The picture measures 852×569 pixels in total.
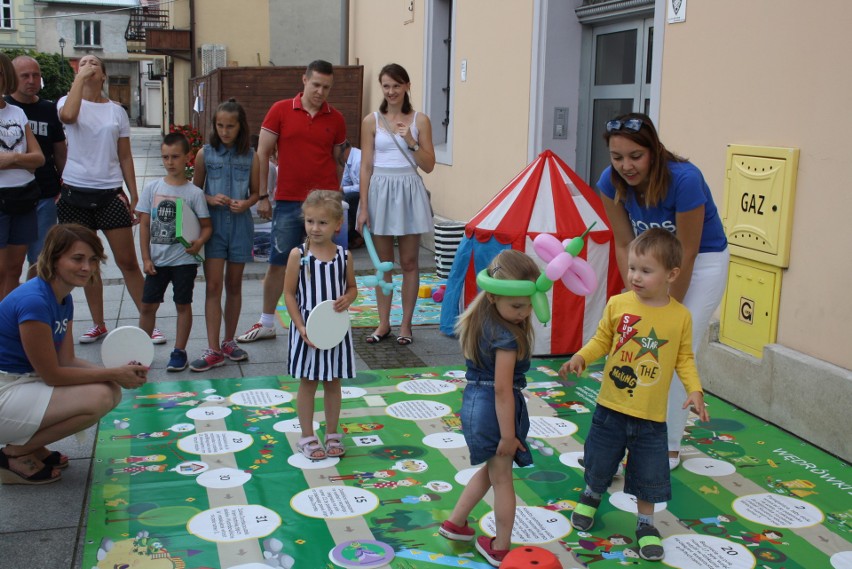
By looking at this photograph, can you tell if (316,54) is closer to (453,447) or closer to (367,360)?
(367,360)

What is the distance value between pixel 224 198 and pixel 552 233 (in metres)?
2.07

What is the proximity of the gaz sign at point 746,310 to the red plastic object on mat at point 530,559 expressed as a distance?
249cm

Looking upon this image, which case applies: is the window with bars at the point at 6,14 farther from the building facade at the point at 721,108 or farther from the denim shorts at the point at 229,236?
the denim shorts at the point at 229,236

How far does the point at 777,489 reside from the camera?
152 inches

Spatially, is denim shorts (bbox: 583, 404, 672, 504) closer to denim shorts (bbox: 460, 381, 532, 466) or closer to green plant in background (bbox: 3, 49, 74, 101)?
denim shorts (bbox: 460, 381, 532, 466)

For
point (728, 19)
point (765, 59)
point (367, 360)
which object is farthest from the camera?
point (367, 360)

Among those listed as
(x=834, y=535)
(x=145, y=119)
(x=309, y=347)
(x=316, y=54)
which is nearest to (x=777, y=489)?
(x=834, y=535)

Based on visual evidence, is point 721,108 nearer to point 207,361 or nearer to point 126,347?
point 207,361

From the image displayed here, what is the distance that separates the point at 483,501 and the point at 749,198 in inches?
94.3

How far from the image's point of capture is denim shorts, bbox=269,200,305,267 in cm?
598

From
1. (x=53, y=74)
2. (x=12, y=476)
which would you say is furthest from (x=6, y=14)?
(x=12, y=476)

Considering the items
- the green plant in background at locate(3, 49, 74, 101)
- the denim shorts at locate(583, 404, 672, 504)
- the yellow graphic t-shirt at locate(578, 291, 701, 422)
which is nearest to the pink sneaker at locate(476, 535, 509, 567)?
the denim shorts at locate(583, 404, 672, 504)

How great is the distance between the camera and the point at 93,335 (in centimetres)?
609

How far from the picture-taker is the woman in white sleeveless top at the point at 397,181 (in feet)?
20.0
